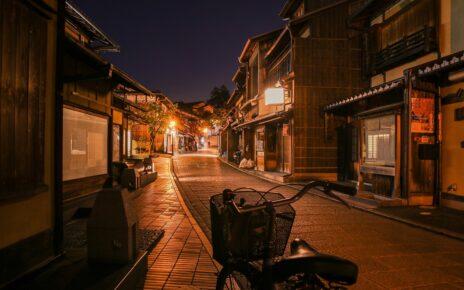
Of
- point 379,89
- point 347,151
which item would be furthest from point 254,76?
point 379,89

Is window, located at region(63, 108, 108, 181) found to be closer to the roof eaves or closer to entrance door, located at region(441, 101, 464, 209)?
the roof eaves

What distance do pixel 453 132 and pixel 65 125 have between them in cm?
1302

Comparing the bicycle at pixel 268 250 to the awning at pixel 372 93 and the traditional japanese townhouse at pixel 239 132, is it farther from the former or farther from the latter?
the traditional japanese townhouse at pixel 239 132

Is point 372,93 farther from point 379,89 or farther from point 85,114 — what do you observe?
point 85,114

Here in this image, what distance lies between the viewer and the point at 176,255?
6.29 m

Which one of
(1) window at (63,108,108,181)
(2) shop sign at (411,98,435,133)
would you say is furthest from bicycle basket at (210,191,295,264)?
(2) shop sign at (411,98,435,133)

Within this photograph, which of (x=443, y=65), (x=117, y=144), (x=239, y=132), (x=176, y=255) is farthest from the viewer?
(x=239, y=132)

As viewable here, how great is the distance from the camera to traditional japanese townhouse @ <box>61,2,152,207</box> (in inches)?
421

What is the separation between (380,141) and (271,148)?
466 inches

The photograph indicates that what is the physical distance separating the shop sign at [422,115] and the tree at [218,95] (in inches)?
3207

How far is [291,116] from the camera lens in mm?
19062

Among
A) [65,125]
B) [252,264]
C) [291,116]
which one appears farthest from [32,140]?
[291,116]

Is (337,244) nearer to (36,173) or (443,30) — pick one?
(36,173)

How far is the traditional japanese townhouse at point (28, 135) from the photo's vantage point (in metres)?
4.43
